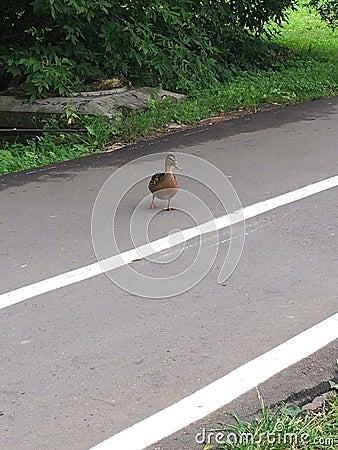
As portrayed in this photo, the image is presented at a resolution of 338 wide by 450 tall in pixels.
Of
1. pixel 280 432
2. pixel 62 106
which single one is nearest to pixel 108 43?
pixel 62 106

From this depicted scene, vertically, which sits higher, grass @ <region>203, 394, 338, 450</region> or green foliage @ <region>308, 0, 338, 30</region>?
grass @ <region>203, 394, 338, 450</region>

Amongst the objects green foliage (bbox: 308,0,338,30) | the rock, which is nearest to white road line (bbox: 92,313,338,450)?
the rock

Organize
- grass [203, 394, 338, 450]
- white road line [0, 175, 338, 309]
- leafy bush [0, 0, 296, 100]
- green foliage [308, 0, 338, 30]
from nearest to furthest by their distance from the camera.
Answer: grass [203, 394, 338, 450] → white road line [0, 175, 338, 309] → leafy bush [0, 0, 296, 100] → green foliage [308, 0, 338, 30]

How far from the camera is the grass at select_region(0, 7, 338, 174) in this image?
908cm

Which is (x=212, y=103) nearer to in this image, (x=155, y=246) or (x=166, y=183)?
(x=166, y=183)

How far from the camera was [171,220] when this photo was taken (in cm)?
650

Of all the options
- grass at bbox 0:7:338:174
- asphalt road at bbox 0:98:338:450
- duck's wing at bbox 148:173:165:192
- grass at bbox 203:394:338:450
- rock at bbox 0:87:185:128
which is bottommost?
grass at bbox 0:7:338:174

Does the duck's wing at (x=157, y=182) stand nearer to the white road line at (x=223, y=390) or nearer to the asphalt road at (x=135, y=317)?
the asphalt road at (x=135, y=317)

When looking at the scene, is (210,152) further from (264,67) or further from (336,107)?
(264,67)

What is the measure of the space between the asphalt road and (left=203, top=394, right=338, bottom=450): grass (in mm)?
121

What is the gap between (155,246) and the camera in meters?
5.95

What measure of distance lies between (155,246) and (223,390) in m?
2.14

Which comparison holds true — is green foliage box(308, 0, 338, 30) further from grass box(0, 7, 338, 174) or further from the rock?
the rock

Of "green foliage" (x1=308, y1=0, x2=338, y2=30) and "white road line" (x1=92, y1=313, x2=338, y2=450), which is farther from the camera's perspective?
"green foliage" (x1=308, y1=0, x2=338, y2=30)
